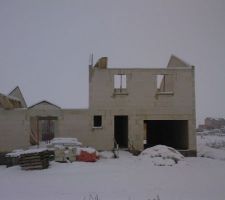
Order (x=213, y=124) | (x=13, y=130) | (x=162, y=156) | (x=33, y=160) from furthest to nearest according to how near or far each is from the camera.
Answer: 1. (x=213, y=124)
2. (x=13, y=130)
3. (x=162, y=156)
4. (x=33, y=160)

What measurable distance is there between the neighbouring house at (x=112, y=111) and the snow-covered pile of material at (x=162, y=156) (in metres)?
2.95

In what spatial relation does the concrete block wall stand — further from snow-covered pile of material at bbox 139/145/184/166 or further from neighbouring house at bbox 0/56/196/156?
snow-covered pile of material at bbox 139/145/184/166

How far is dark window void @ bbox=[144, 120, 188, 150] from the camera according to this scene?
26.6m

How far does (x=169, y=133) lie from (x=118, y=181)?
17.0 meters

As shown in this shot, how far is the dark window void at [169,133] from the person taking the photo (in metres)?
26.6

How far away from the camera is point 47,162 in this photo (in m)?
19.0

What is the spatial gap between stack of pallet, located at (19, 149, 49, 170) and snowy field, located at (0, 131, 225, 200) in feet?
1.49

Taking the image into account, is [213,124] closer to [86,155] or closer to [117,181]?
[86,155]

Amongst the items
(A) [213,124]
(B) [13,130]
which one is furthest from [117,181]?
(A) [213,124]

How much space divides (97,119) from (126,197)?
1359 cm

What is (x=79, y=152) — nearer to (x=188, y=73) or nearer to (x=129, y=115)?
(x=129, y=115)

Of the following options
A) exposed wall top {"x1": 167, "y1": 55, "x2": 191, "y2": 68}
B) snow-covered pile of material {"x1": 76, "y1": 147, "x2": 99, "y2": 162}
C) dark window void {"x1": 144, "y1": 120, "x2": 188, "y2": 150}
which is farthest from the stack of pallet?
exposed wall top {"x1": 167, "y1": 55, "x2": 191, "y2": 68}

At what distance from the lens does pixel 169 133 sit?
31.2 metres

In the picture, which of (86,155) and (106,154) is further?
(106,154)
